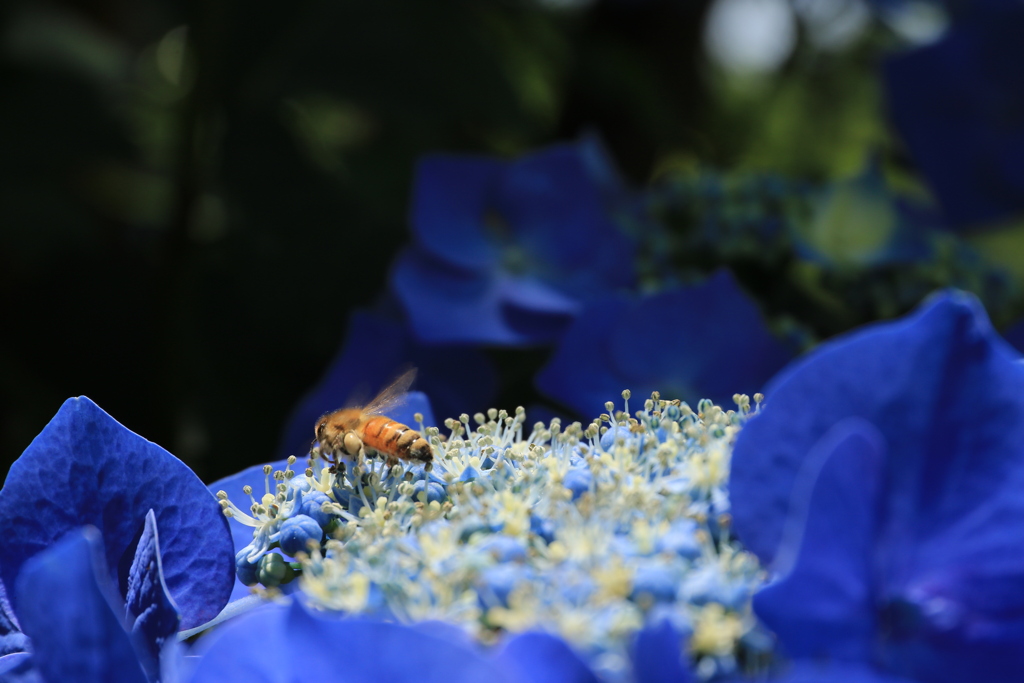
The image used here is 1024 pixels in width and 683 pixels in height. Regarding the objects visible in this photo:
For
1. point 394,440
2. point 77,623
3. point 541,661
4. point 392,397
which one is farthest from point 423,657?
point 392,397

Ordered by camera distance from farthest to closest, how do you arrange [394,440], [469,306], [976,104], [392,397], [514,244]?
1. [976,104]
2. [514,244]
3. [469,306]
4. [392,397]
5. [394,440]

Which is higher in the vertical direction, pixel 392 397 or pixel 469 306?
pixel 469 306

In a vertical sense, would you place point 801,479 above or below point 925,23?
below

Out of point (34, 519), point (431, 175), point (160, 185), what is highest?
point (160, 185)

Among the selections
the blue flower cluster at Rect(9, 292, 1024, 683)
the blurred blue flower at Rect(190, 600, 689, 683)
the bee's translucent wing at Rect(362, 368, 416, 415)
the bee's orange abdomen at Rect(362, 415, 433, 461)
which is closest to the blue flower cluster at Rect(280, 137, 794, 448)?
the bee's translucent wing at Rect(362, 368, 416, 415)

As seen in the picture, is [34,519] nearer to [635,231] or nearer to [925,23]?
[635,231]

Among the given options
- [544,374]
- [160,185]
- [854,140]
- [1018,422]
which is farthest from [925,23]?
[1018,422]

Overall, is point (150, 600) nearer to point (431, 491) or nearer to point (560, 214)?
point (431, 491)
